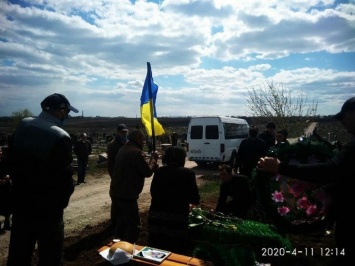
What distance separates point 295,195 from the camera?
10.0ft

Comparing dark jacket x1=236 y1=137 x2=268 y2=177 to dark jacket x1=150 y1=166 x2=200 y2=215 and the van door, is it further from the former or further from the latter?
the van door

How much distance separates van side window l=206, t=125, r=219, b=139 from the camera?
640 inches

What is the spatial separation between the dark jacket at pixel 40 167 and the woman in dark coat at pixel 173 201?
1.25 metres

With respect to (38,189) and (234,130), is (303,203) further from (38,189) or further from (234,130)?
(234,130)

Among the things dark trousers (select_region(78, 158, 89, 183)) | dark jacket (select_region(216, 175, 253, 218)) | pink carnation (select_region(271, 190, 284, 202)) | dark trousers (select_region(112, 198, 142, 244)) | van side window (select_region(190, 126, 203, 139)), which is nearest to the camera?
pink carnation (select_region(271, 190, 284, 202))

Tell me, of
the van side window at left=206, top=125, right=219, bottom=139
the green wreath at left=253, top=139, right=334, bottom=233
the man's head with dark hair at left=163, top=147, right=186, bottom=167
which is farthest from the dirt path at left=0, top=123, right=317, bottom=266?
the van side window at left=206, top=125, right=219, bottom=139

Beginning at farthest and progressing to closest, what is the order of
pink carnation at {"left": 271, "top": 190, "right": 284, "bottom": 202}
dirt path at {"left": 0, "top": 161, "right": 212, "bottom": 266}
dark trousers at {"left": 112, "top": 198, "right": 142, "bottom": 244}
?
dirt path at {"left": 0, "top": 161, "right": 212, "bottom": 266}, dark trousers at {"left": 112, "top": 198, "right": 142, "bottom": 244}, pink carnation at {"left": 271, "top": 190, "right": 284, "bottom": 202}

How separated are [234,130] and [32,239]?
15746 millimetres

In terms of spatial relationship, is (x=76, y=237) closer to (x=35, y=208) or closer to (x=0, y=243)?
(x=0, y=243)


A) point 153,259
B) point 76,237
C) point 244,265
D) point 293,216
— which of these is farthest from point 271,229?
point 76,237

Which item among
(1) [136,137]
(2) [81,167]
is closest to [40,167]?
(1) [136,137]

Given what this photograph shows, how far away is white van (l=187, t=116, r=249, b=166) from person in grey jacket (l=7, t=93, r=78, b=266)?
13.5m

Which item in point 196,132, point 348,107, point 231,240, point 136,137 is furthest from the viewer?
point 196,132

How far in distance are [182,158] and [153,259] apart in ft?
4.25
